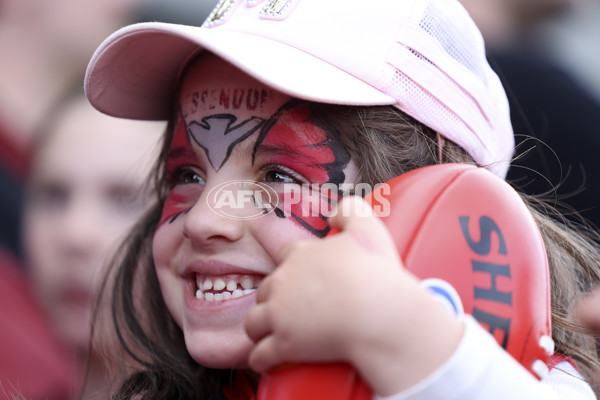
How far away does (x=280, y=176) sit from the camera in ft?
4.02

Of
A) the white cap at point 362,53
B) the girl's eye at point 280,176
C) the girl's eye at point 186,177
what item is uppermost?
the white cap at point 362,53

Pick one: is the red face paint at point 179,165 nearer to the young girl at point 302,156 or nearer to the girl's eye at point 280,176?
the young girl at point 302,156

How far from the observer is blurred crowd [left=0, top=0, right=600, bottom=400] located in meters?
2.05

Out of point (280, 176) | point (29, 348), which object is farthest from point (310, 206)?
point (29, 348)

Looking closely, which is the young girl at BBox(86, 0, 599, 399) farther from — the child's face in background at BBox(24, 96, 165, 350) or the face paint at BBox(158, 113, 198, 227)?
the child's face in background at BBox(24, 96, 165, 350)

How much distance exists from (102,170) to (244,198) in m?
1.20

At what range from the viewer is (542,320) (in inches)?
41.4

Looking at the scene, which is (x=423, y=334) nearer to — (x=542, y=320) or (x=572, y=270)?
(x=542, y=320)

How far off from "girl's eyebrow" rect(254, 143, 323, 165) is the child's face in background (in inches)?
40.1

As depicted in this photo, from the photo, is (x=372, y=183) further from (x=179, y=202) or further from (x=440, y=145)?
(x=179, y=202)

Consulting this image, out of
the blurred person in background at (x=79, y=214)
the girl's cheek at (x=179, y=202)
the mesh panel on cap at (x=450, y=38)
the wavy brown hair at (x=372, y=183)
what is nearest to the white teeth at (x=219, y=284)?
the girl's cheek at (x=179, y=202)

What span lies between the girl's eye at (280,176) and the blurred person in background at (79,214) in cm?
99

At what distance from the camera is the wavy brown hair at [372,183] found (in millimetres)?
1224

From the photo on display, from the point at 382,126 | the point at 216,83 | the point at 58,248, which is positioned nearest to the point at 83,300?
the point at 58,248
